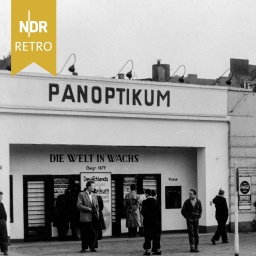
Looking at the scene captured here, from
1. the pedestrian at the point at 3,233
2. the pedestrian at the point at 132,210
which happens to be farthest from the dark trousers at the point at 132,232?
the pedestrian at the point at 3,233

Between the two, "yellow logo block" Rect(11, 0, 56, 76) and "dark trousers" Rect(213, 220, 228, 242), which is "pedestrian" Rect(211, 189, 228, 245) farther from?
"yellow logo block" Rect(11, 0, 56, 76)

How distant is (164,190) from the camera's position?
27.2m

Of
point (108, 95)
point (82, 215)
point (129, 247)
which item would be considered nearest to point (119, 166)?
point (108, 95)

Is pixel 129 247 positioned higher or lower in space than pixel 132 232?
lower

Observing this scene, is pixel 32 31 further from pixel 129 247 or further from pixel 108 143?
pixel 129 247

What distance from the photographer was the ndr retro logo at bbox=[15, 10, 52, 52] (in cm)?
2038

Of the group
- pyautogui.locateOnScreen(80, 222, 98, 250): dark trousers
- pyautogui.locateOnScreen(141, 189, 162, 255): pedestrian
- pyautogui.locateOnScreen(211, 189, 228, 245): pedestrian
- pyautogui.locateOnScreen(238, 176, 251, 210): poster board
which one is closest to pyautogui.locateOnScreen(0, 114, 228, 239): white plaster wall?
A: pyautogui.locateOnScreen(238, 176, 251, 210): poster board

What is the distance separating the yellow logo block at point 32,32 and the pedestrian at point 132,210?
5285 mm

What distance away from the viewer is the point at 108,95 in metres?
25.3

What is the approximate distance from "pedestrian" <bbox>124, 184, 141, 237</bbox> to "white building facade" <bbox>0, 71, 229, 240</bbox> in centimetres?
62

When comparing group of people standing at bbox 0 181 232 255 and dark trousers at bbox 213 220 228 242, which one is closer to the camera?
group of people standing at bbox 0 181 232 255

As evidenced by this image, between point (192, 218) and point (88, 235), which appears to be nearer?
point (88, 235)

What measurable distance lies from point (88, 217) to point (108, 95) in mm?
5997

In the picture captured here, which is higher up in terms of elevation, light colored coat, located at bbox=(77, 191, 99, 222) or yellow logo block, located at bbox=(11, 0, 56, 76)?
yellow logo block, located at bbox=(11, 0, 56, 76)
